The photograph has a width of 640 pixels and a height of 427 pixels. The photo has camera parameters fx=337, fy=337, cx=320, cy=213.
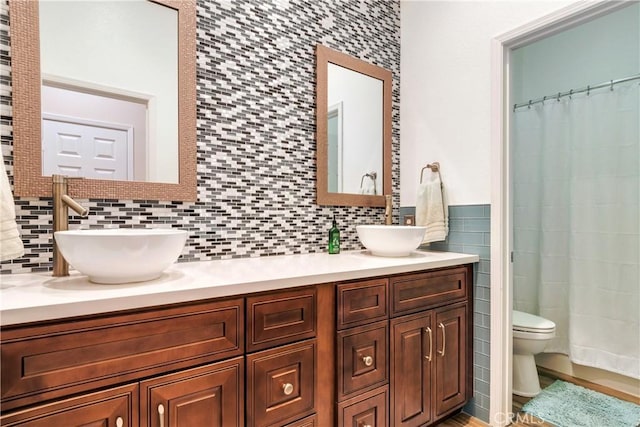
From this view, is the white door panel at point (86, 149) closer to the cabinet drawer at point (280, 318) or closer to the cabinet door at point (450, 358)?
the cabinet drawer at point (280, 318)

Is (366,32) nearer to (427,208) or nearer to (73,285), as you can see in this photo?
(427,208)

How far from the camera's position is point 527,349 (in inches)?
80.2

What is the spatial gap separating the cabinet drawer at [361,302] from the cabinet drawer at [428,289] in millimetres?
66

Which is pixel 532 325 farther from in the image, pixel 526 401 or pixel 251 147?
pixel 251 147

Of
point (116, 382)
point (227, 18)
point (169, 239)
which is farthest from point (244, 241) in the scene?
point (227, 18)

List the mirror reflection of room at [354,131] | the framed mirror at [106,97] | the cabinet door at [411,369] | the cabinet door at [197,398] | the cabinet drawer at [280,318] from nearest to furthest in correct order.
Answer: the cabinet door at [197,398], the cabinet drawer at [280,318], the framed mirror at [106,97], the cabinet door at [411,369], the mirror reflection of room at [354,131]

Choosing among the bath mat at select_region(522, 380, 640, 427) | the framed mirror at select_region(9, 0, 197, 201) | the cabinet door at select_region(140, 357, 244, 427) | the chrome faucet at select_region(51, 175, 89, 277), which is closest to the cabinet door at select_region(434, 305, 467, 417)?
the bath mat at select_region(522, 380, 640, 427)

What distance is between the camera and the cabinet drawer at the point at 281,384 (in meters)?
1.05

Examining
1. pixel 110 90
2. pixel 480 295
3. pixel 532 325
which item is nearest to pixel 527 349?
pixel 532 325

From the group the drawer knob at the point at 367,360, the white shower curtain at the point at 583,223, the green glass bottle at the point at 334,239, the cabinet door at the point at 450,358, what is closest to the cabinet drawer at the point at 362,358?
the drawer knob at the point at 367,360

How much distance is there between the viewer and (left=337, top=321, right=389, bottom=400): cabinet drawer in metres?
1.26

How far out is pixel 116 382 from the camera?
84cm

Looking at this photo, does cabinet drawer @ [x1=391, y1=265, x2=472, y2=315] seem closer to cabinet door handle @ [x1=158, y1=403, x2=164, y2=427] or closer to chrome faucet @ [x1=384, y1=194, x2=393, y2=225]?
chrome faucet @ [x1=384, y1=194, x2=393, y2=225]

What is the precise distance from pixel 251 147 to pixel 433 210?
1.08m
